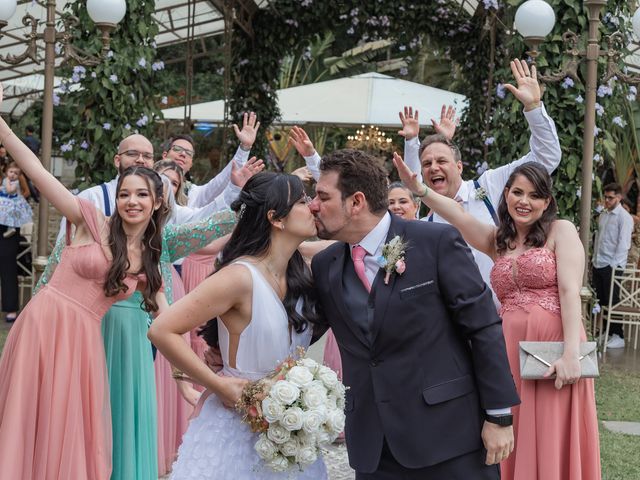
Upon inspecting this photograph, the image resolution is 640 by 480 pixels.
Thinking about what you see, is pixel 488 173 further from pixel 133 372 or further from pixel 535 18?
pixel 133 372

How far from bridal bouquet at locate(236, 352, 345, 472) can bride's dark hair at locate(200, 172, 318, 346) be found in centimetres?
24

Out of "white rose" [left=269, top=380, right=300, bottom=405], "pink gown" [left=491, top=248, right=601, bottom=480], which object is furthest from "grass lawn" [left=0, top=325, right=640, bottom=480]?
"white rose" [left=269, top=380, right=300, bottom=405]

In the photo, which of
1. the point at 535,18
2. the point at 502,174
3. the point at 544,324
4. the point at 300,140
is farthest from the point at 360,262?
the point at 535,18

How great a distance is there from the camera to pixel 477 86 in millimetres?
15930

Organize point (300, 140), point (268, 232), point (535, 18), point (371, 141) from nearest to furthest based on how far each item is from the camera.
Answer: point (268, 232)
point (300, 140)
point (535, 18)
point (371, 141)

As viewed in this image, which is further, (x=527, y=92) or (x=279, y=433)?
(x=527, y=92)

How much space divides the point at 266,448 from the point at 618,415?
19.0ft

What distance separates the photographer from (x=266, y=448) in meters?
3.12

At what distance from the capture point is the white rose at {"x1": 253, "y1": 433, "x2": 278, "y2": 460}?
3117mm

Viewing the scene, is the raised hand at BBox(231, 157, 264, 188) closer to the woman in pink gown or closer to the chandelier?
the woman in pink gown

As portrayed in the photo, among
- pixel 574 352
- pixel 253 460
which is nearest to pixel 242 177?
pixel 574 352

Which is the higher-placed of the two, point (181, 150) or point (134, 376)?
point (181, 150)

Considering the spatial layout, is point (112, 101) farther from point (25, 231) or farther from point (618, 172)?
point (618, 172)

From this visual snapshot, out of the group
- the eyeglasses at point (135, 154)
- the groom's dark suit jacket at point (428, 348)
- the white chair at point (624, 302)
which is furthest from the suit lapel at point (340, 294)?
the white chair at point (624, 302)
